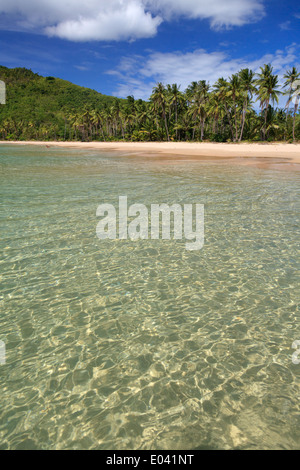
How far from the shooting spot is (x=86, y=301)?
473cm

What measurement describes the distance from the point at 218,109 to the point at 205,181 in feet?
160

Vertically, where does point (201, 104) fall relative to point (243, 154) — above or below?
above

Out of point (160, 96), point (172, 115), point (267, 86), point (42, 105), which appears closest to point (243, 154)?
point (267, 86)

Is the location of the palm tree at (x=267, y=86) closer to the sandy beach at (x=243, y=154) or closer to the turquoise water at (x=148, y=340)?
the sandy beach at (x=243, y=154)

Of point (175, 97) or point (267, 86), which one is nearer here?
point (267, 86)

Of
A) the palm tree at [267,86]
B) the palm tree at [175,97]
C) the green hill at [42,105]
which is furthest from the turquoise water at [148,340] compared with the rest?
the green hill at [42,105]

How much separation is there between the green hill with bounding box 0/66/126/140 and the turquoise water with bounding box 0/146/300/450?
352 ft

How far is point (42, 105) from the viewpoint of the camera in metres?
144

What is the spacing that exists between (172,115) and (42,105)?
10021 cm

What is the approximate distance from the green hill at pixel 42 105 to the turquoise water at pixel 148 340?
107256mm

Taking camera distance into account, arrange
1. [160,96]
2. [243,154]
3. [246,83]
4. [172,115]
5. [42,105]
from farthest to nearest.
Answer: [42,105], [172,115], [160,96], [246,83], [243,154]

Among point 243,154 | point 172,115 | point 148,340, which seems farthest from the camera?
point 172,115

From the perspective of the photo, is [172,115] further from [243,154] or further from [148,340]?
[148,340]

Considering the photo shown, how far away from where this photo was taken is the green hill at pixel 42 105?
394 feet
